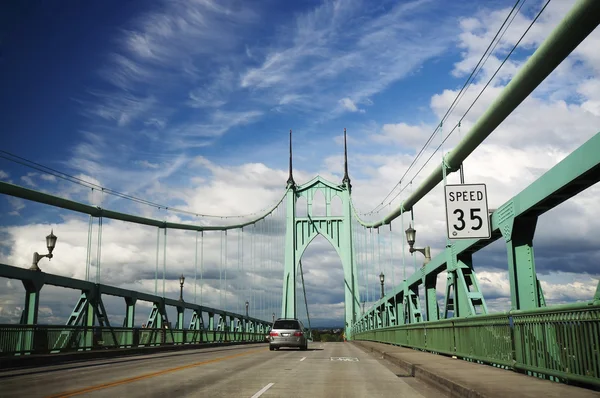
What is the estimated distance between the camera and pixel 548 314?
910cm

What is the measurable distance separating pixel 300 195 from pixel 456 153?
61.3 m

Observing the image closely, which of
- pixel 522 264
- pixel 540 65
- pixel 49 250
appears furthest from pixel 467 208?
pixel 49 250

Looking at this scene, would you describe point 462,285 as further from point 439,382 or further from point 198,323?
point 198,323

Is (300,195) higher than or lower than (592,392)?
higher

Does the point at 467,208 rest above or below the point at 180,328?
above

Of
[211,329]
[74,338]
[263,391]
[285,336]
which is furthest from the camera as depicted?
[211,329]

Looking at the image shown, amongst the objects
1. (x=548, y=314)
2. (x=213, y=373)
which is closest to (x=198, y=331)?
(x=213, y=373)

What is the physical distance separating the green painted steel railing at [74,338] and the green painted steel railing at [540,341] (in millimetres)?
12804

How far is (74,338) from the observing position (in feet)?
70.2

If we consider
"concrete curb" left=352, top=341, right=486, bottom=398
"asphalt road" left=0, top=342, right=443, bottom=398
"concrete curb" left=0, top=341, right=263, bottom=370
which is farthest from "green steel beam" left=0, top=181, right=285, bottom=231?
"concrete curb" left=352, top=341, right=486, bottom=398

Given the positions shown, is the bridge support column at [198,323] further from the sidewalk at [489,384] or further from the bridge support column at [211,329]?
the sidewalk at [489,384]

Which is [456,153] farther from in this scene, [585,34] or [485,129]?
[585,34]

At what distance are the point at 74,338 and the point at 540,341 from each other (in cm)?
1736

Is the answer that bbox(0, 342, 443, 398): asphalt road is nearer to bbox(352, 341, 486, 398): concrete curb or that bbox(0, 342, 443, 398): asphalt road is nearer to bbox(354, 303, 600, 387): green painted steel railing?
bbox(352, 341, 486, 398): concrete curb
